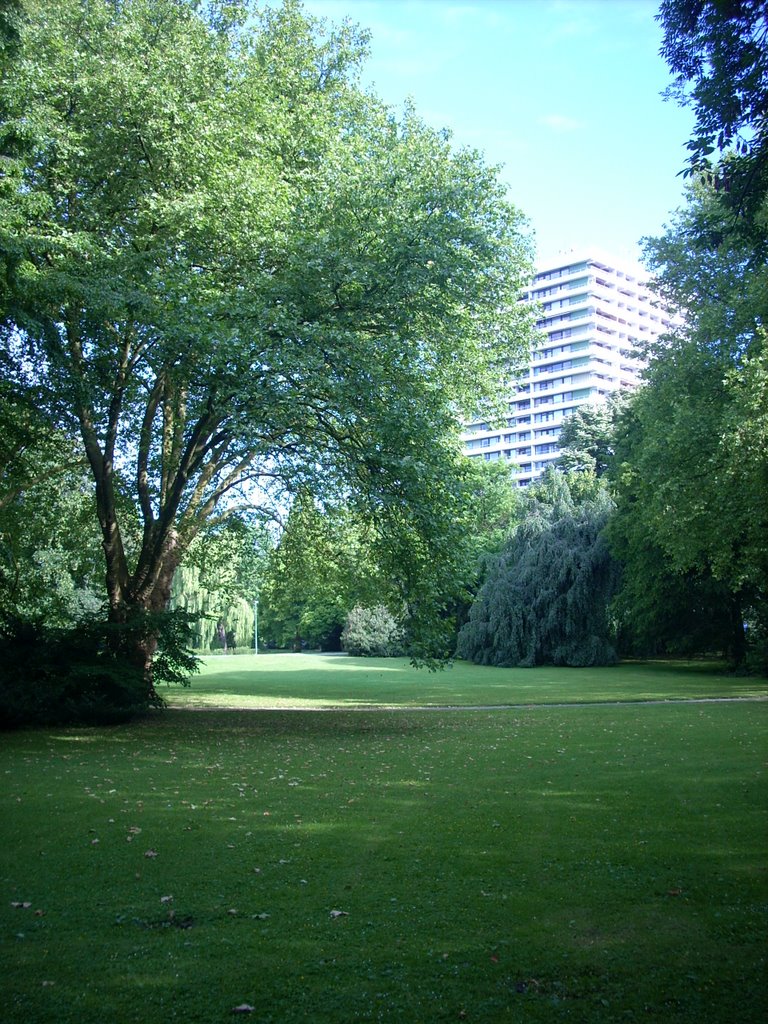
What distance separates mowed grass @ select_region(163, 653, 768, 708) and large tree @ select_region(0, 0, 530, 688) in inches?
263

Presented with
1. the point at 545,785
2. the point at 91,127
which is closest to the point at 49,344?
the point at 91,127

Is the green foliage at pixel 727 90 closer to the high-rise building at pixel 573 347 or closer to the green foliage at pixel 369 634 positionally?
the green foliage at pixel 369 634

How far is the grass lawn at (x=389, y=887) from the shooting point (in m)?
4.36

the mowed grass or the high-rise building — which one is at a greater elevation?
the high-rise building

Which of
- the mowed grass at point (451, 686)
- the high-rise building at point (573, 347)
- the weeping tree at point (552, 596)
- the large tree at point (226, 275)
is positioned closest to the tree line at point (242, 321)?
the large tree at point (226, 275)

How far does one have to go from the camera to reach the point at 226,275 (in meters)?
17.9

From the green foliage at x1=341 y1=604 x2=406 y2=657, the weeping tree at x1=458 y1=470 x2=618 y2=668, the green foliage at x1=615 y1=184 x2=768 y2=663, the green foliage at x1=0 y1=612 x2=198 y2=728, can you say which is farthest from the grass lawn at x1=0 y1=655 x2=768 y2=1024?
the green foliage at x1=341 y1=604 x2=406 y2=657

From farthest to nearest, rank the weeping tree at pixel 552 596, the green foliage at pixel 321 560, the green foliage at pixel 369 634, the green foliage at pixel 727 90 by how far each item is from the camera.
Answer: the green foliage at pixel 369 634 → the weeping tree at pixel 552 596 → the green foliage at pixel 321 560 → the green foliage at pixel 727 90

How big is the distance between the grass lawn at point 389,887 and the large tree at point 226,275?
653 cm

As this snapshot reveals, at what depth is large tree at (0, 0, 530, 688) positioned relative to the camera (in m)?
15.2

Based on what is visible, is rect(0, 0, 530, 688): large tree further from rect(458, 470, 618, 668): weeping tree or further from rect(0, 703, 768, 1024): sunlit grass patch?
rect(458, 470, 618, 668): weeping tree

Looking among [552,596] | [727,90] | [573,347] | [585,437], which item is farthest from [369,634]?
[573,347]

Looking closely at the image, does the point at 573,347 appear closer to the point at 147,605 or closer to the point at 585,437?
the point at 585,437

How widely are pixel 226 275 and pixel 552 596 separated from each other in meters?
27.8
